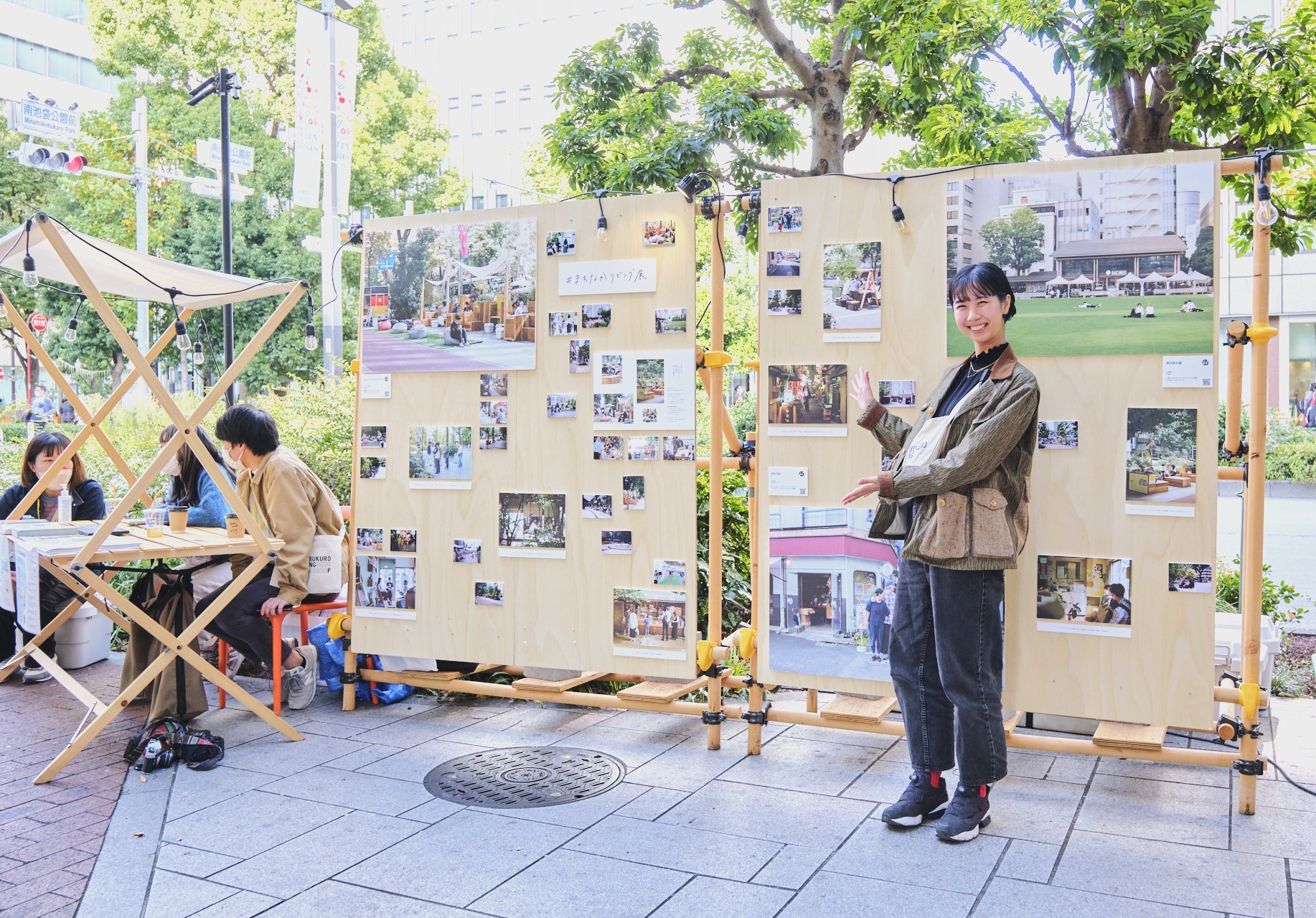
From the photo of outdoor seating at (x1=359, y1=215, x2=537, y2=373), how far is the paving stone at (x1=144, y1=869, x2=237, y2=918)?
97.2 inches

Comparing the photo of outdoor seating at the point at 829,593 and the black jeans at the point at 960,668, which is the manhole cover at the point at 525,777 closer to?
the photo of outdoor seating at the point at 829,593

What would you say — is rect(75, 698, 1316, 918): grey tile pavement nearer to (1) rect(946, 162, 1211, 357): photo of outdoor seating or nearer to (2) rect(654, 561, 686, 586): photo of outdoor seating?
(2) rect(654, 561, 686, 586): photo of outdoor seating

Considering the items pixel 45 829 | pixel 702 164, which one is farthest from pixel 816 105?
pixel 45 829

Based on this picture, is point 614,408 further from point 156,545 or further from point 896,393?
point 156,545

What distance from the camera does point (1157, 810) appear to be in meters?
3.88

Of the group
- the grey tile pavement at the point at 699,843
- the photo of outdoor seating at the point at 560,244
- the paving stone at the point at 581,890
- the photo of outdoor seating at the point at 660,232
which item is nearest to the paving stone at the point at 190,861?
the grey tile pavement at the point at 699,843

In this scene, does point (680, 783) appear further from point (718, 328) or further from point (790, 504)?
point (718, 328)

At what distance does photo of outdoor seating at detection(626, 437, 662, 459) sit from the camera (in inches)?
183

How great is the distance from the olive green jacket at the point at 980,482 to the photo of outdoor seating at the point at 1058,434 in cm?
32

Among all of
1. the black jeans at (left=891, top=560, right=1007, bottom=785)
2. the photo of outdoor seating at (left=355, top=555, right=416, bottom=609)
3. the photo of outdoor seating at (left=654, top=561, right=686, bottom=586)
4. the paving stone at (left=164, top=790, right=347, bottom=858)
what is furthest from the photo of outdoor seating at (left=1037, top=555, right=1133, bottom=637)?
the photo of outdoor seating at (left=355, top=555, right=416, bottom=609)

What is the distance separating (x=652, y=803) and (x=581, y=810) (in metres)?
0.27

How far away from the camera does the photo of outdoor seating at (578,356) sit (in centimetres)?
478

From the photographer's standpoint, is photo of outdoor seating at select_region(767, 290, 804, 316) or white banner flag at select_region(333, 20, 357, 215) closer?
photo of outdoor seating at select_region(767, 290, 804, 316)

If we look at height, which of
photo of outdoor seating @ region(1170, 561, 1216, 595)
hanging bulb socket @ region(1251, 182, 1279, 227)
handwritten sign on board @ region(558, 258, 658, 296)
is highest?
hanging bulb socket @ region(1251, 182, 1279, 227)
